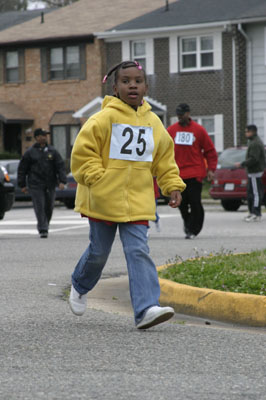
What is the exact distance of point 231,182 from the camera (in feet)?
77.8

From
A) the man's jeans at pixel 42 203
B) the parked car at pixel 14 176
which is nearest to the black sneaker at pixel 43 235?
the man's jeans at pixel 42 203

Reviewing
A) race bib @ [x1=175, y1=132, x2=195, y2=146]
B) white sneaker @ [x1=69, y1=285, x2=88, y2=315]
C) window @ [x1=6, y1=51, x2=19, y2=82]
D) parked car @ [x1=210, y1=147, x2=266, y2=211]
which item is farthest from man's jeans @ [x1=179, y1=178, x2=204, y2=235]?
window @ [x1=6, y1=51, x2=19, y2=82]

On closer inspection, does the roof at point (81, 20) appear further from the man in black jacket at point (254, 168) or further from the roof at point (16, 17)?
the man in black jacket at point (254, 168)

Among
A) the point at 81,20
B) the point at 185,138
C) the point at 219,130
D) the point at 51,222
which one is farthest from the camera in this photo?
the point at 81,20

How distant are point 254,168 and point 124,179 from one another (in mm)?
12605

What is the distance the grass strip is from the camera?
7.66 meters

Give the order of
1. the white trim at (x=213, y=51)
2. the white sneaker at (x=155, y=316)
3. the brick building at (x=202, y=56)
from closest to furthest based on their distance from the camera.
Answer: the white sneaker at (x=155, y=316), the brick building at (x=202, y=56), the white trim at (x=213, y=51)

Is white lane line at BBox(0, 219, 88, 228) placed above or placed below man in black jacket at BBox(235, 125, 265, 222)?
below

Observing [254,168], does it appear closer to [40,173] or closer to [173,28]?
[40,173]

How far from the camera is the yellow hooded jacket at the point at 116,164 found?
20.6 ft

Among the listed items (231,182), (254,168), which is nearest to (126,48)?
(231,182)

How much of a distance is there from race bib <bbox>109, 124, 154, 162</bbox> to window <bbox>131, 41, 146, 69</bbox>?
31.1 metres

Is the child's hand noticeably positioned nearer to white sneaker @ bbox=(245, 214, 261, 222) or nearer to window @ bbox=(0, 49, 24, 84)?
white sneaker @ bbox=(245, 214, 261, 222)

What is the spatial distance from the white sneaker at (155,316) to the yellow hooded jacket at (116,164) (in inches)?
23.9
